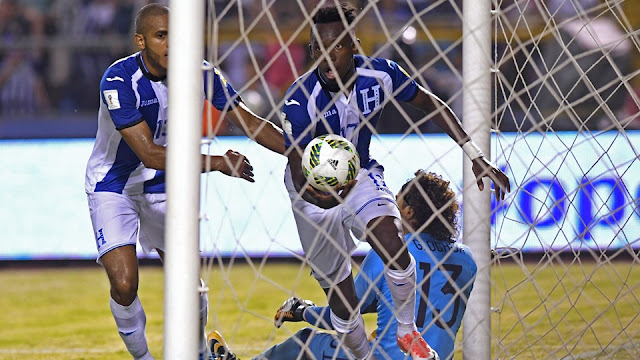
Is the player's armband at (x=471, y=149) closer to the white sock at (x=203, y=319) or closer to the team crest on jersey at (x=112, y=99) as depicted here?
the white sock at (x=203, y=319)

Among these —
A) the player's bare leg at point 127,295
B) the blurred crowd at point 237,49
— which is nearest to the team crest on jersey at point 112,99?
the player's bare leg at point 127,295

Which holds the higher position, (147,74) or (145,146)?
(147,74)

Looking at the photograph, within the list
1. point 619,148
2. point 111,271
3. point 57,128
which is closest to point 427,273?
point 111,271

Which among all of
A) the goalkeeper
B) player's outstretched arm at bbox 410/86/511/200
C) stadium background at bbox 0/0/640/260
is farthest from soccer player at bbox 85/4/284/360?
stadium background at bbox 0/0/640/260

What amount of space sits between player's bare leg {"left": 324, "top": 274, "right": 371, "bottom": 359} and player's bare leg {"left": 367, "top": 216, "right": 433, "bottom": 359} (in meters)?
0.49

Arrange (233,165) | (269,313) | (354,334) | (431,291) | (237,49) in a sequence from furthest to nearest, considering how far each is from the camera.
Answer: (237,49) < (269,313) < (354,334) < (431,291) < (233,165)

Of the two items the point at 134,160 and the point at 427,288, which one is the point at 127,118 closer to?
the point at 134,160

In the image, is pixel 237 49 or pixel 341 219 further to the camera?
pixel 237 49

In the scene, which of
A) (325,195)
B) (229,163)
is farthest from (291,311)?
(229,163)

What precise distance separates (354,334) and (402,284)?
668 millimetres

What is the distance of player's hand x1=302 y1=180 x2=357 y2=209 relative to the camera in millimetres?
4137

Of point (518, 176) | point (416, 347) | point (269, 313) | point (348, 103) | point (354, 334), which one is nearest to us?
point (416, 347)

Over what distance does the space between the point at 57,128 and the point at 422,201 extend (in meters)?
6.50

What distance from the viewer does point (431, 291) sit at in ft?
13.6
